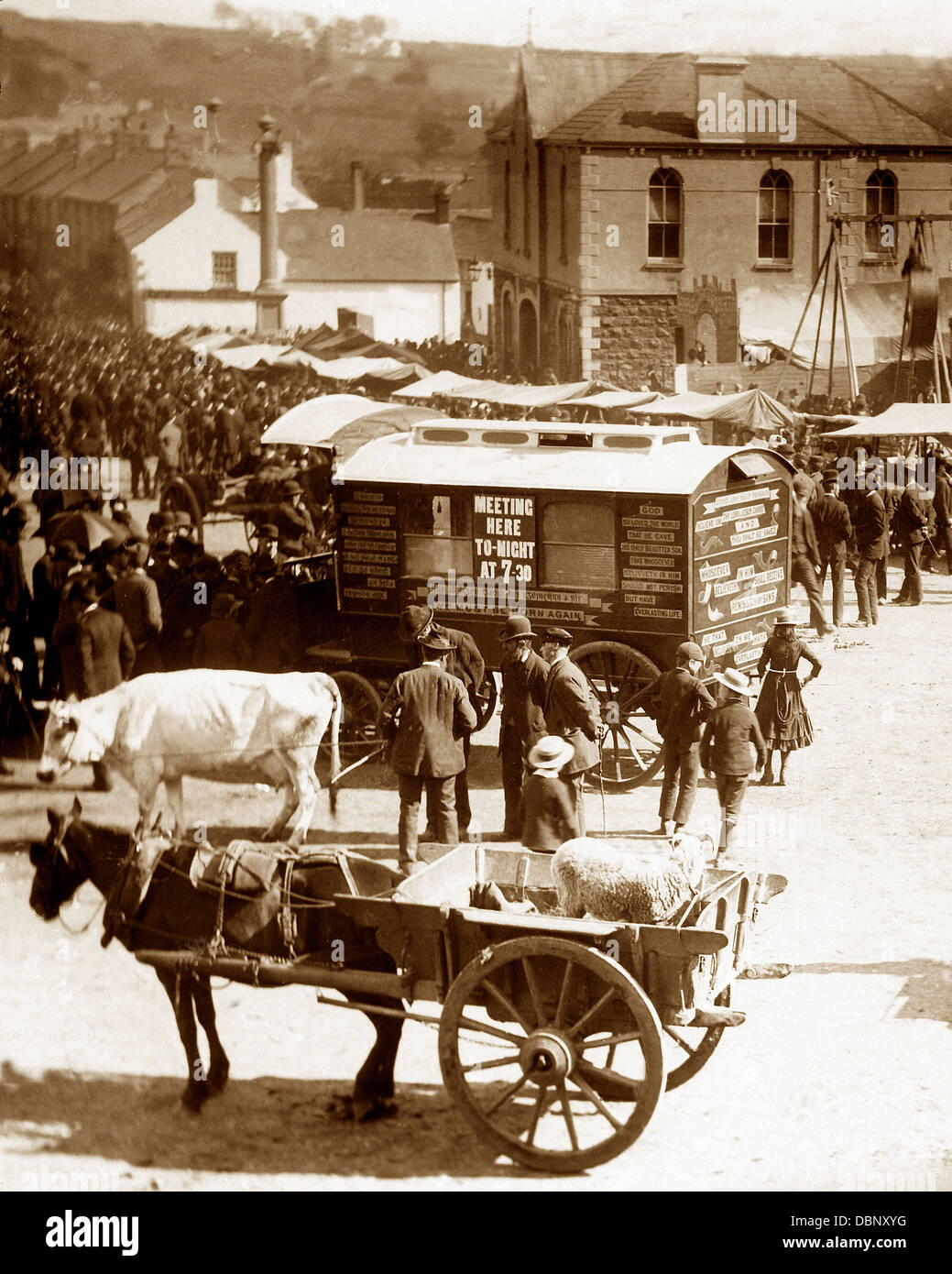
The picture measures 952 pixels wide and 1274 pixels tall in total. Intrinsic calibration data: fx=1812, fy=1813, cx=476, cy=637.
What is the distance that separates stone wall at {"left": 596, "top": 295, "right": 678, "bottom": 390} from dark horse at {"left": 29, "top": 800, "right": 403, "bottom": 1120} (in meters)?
4.09

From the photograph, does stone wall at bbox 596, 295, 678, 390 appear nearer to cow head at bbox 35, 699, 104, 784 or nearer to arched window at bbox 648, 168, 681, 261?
arched window at bbox 648, 168, 681, 261

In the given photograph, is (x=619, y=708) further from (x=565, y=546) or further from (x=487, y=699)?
(x=565, y=546)

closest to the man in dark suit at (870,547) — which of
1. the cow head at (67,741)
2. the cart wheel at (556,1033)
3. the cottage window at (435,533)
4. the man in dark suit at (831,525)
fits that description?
the man in dark suit at (831,525)

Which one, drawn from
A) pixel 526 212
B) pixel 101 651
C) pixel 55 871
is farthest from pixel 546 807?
pixel 526 212

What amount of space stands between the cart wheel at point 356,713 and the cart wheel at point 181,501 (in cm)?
203

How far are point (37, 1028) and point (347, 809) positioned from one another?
2127mm

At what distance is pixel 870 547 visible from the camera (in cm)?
1295

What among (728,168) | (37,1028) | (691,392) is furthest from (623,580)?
(37,1028)

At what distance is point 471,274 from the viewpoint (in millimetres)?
10711

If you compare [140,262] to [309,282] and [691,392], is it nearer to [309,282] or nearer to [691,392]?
[309,282]

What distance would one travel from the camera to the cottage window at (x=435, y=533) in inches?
420

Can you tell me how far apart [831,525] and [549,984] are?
23.3ft

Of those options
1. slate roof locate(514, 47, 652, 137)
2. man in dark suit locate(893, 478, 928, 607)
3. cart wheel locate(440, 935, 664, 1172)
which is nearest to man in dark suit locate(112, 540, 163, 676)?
slate roof locate(514, 47, 652, 137)
